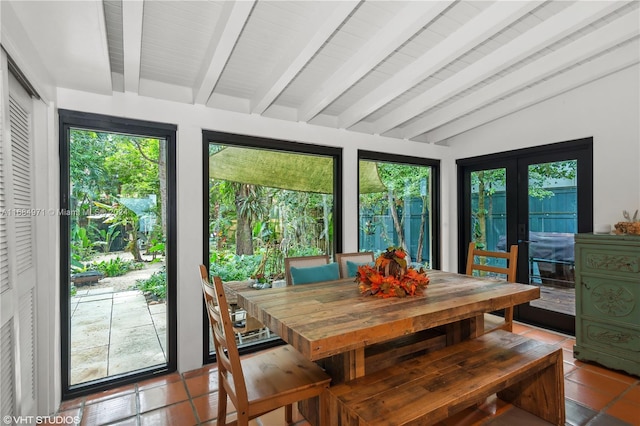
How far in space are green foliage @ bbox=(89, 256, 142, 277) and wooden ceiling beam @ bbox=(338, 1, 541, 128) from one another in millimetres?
2476

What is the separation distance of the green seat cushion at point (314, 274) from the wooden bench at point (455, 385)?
1055 millimetres

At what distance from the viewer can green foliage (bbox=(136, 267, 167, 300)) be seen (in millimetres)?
2797

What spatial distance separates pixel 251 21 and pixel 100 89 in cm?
130

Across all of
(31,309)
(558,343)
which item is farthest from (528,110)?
(31,309)

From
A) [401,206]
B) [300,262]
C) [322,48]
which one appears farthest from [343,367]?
[401,206]

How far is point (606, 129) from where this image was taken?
3104 millimetres

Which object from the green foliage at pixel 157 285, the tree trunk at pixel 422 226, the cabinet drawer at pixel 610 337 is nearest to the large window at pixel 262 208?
the green foliage at pixel 157 285

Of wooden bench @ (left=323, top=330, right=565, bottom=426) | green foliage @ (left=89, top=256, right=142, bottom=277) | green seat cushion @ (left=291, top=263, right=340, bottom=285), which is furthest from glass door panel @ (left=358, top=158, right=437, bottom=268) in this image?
green foliage @ (left=89, top=256, right=142, bottom=277)

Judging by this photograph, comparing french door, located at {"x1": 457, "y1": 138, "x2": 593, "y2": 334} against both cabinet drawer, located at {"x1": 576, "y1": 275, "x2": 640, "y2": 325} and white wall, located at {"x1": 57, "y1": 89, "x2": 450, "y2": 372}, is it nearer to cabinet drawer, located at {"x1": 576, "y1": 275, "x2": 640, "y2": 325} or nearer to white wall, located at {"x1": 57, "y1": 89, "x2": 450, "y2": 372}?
cabinet drawer, located at {"x1": 576, "y1": 275, "x2": 640, "y2": 325}

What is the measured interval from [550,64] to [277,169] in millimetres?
2552

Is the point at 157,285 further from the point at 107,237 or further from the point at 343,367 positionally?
the point at 343,367

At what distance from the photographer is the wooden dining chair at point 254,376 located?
5.05 feet

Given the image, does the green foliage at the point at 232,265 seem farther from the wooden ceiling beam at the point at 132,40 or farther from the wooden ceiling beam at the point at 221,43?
the wooden ceiling beam at the point at 132,40

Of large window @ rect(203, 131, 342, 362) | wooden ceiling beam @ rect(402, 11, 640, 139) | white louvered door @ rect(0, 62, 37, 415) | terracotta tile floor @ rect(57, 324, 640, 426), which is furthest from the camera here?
large window @ rect(203, 131, 342, 362)
